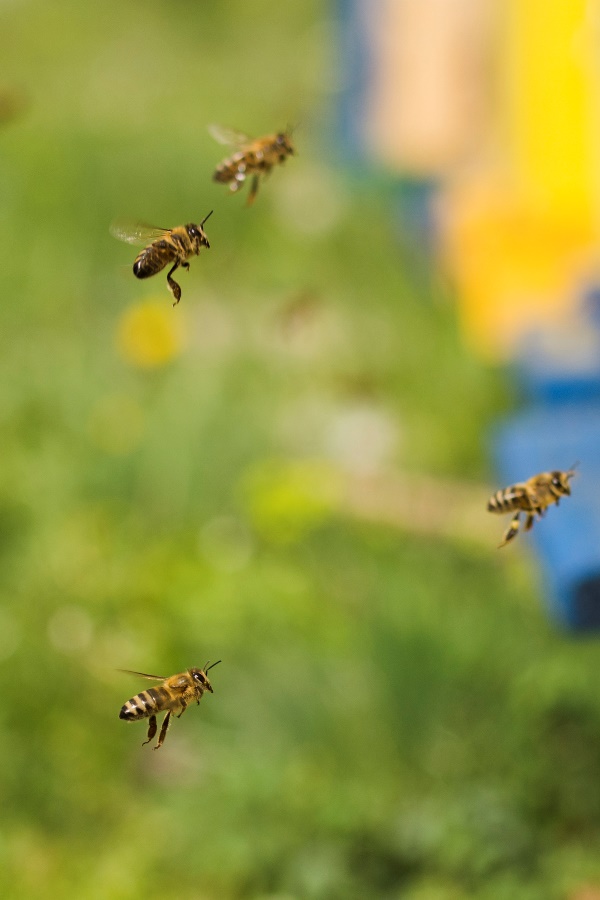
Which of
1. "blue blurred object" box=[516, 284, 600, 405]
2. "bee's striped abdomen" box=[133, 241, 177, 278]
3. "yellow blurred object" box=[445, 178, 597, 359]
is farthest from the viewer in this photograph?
"yellow blurred object" box=[445, 178, 597, 359]

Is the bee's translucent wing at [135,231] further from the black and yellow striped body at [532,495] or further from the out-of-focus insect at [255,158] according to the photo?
the black and yellow striped body at [532,495]

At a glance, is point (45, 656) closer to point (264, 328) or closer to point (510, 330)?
point (510, 330)

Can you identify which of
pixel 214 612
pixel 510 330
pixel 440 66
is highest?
pixel 440 66

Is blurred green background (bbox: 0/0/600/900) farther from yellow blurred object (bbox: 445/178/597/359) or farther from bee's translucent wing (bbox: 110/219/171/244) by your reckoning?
bee's translucent wing (bbox: 110/219/171/244)

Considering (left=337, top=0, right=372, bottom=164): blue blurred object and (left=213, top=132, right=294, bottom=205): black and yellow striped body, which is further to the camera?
(left=337, top=0, right=372, bottom=164): blue blurred object

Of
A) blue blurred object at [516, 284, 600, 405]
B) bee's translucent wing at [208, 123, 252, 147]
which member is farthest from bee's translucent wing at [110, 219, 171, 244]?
blue blurred object at [516, 284, 600, 405]

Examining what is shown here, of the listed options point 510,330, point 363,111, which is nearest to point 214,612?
point 510,330

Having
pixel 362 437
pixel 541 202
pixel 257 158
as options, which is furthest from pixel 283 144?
pixel 541 202
